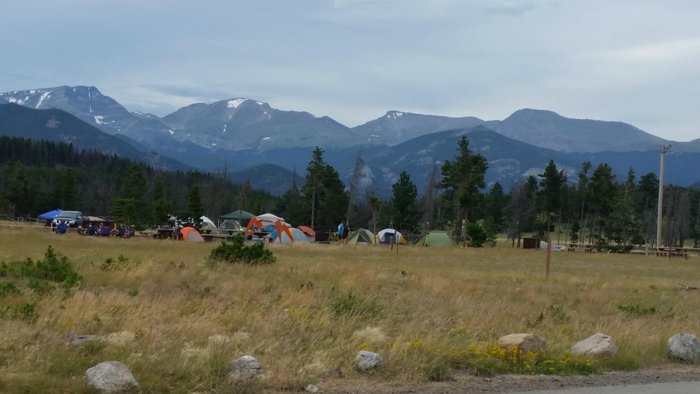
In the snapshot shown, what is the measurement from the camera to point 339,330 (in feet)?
37.3

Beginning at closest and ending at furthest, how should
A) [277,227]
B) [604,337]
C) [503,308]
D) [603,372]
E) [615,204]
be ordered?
[603,372] < [604,337] < [503,308] < [277,227] < [615,204]

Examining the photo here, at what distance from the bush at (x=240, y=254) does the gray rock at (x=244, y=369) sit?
56.4 feet

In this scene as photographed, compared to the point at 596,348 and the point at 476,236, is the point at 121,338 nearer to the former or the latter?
the point at 596,348

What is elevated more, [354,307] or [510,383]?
[354,307]

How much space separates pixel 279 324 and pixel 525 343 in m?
3.72

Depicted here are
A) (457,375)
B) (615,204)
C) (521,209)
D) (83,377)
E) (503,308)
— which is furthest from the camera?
(521,209)

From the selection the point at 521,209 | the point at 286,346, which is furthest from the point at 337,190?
the point at 286,346

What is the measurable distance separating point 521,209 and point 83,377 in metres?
109

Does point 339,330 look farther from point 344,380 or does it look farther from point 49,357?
point 49,357

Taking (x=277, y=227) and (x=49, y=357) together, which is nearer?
(x=49, y=357)

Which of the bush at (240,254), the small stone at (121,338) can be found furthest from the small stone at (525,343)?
the bush at (240,254)

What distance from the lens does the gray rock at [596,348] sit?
36.4 feet

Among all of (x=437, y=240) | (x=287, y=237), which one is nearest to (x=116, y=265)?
(x=287, y=237)

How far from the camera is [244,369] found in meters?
8.52
